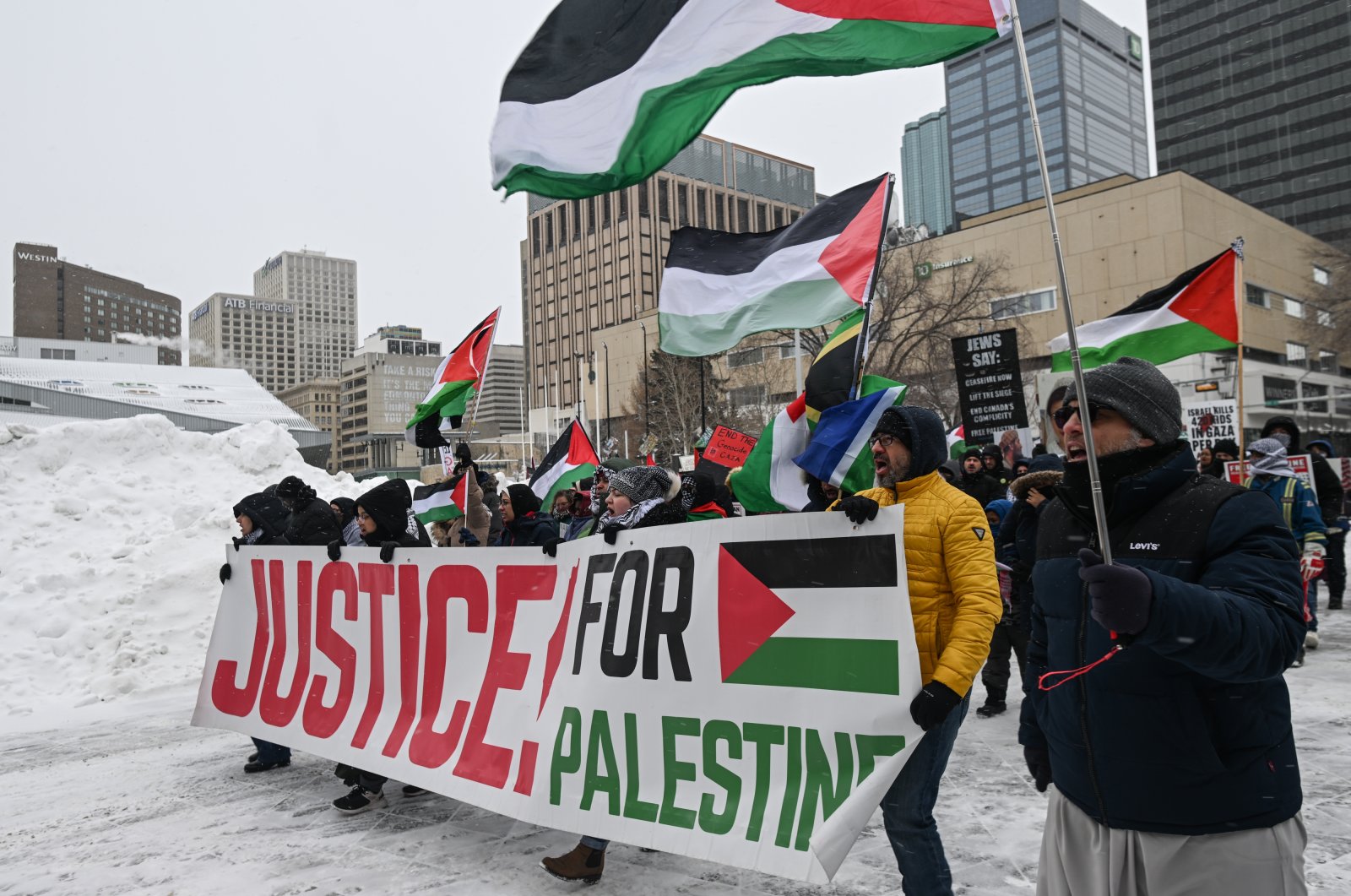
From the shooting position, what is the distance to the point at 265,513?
6.80 metres

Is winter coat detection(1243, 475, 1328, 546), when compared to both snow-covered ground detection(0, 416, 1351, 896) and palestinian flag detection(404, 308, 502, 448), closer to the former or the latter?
snow-covered ground detection(0, 416, 1351, 896)

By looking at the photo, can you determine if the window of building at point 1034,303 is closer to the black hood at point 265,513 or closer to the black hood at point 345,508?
the black hood at point 345,508

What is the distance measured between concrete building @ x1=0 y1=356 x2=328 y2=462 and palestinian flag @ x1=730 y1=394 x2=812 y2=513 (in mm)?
35791

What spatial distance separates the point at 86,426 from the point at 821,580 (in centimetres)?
1597

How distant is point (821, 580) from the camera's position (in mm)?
3504

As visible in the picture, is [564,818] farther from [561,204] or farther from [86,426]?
[561,204]

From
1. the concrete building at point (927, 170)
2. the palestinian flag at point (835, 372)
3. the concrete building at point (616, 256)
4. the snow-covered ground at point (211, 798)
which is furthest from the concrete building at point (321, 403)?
the palestinian flag at point (835, 372)

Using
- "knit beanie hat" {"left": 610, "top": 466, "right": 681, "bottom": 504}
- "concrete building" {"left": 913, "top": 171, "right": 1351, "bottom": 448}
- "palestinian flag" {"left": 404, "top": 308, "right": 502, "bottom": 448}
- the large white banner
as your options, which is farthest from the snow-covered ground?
"concrete building" {"left": 913, "top": 171, "right": 1351, "bottom": 448}

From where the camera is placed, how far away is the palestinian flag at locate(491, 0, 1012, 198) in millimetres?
3713

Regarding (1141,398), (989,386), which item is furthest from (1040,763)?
(989,386)

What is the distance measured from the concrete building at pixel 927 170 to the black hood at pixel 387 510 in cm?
18506

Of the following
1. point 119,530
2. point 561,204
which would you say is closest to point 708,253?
point 119,530

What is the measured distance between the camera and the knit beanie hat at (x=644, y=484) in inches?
186

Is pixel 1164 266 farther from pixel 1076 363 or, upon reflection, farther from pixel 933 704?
pixel 1076 363
